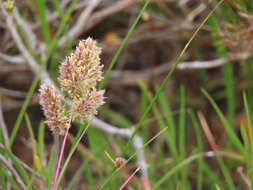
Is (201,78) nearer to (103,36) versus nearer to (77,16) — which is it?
(103,36)

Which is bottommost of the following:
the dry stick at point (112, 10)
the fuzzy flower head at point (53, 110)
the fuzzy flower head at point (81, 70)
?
the fuzzy flower head at point (53, 110)

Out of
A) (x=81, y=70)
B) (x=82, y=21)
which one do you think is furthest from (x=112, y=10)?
(x=81, y=70)

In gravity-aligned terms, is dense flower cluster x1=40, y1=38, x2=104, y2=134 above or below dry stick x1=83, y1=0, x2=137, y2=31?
below

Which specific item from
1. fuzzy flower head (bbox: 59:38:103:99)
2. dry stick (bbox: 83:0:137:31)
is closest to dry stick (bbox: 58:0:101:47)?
dry stick (bbox: 83:0:137:31)

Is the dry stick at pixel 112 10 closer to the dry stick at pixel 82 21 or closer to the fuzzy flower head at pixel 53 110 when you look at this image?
the dry stick at pixel 82 21

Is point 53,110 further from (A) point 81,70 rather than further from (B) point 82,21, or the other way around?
(B) point 82,21

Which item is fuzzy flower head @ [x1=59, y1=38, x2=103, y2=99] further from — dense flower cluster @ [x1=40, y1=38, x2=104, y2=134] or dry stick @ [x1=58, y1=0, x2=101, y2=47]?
dry stick @ [x1=58, y1=0, x2=101, y2=47]

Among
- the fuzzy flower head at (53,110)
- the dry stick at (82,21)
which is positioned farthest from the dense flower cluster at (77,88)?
the dry stick at (82,21)

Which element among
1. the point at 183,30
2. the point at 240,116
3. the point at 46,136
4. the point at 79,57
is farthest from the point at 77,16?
the point at 79,57
